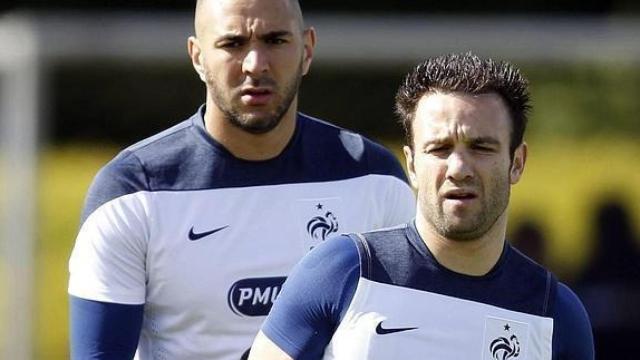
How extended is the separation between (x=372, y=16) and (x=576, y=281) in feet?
9.52

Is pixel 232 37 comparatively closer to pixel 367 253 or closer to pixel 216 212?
pixel 216 212

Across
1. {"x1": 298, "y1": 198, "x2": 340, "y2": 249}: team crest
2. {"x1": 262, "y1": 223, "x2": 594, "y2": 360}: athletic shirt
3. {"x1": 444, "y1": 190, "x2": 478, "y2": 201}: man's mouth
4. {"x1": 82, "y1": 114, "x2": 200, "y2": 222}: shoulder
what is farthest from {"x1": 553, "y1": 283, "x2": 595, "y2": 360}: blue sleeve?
{"x1": 82, "y1": 114, "x2": 200, "y2": 222}: shoulder

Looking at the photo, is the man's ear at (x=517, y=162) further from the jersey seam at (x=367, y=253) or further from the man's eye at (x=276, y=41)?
the man's eye at (x=276, y=41)

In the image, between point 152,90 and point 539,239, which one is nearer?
point 539,239

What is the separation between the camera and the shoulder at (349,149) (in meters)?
4.07

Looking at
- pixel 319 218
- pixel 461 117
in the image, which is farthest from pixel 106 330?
pixel 461 117

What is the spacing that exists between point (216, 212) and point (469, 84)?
0.93 m

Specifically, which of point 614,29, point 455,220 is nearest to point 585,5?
point 614,29

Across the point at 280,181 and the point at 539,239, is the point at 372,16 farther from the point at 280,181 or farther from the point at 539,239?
the point at 280,181

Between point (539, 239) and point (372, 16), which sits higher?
point (372, 16)

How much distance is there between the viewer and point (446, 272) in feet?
10.7

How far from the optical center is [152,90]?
32.9ft

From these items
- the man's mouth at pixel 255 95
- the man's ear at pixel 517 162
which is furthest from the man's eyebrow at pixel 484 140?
the man's mouth at pixel 255 95

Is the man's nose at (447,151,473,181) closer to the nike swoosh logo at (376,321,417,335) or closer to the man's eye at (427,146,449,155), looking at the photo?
the man's eye at (427,146,449,155)
